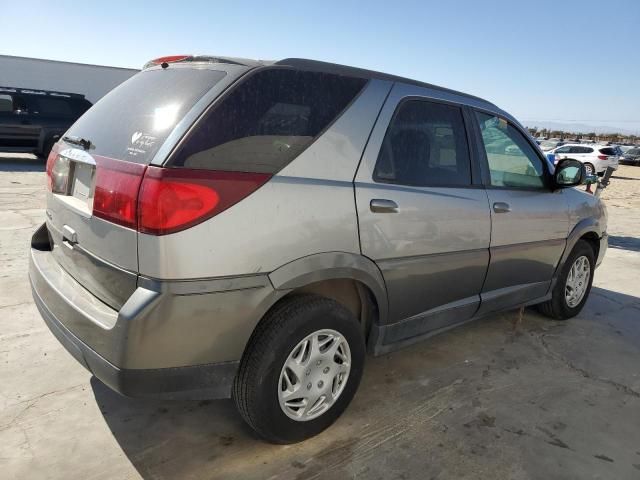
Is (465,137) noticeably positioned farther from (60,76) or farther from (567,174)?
(60,76)

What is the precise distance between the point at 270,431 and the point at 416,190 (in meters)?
1.44

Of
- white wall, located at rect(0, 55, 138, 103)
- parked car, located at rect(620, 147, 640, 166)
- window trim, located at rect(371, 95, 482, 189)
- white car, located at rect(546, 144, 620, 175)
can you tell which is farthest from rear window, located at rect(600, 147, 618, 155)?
window trim, located at rect(371, 95, 482, 189)

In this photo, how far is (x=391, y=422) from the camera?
2.70m

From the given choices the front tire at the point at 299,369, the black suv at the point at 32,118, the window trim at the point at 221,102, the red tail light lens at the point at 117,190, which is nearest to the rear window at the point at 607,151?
the black suv at the point at 32,118

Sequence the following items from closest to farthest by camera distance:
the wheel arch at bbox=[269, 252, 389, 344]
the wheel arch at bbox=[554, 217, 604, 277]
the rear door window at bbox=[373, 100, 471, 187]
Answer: the wheel arch at bbox=[269, 252, 389, 344]
the rear door window at bbox=[373, 100, 471, 187]
the wheel arch at bbox=[554, 217, 604, 277]

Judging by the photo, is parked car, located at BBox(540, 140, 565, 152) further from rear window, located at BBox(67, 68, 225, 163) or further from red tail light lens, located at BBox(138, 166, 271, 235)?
red tail light lens, located at BBox(138, 166, 271, 235)

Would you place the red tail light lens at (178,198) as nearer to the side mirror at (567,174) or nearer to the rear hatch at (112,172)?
the rear hatch at (112,172)

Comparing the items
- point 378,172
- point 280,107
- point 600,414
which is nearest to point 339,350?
point 378,172

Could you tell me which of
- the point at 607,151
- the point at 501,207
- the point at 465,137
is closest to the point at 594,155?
the point at 607,151

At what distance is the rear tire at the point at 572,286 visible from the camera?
167 inches

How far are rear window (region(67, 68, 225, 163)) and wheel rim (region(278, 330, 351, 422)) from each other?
1113 millimetres

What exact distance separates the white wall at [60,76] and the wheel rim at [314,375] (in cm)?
2293

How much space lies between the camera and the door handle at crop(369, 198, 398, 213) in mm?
2463

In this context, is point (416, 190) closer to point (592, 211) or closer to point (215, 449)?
point (215, 449)
